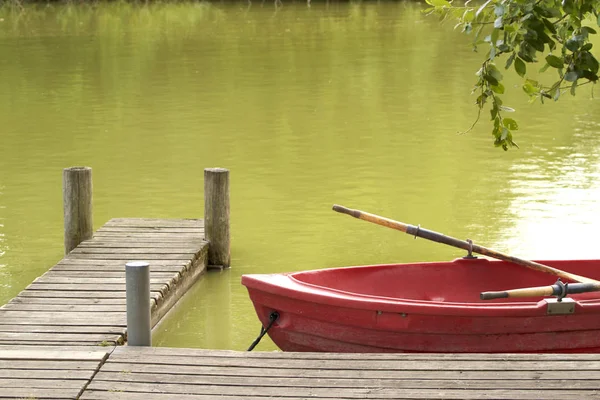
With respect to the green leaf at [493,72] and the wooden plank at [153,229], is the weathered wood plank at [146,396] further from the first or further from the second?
the wooden plank at [153,229]

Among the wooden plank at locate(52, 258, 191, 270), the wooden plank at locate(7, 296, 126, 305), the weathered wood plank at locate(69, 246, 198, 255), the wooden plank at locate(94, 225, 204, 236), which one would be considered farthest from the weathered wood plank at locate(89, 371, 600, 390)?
the wooden plank at locate(94, 225, 204, 236)

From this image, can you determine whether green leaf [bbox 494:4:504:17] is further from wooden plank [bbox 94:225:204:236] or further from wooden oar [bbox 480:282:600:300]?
wooden plank [bbox 94:225:204:236]

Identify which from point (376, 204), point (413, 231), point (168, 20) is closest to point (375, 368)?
point (413, 231)

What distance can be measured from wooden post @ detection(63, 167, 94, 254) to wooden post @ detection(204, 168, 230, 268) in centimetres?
94

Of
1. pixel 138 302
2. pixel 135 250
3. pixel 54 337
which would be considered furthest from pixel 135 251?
pixel 138 302

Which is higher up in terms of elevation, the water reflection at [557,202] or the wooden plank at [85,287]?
the wooden plank at [85,287]

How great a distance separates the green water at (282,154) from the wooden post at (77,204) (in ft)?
1.86

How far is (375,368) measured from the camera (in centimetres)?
559

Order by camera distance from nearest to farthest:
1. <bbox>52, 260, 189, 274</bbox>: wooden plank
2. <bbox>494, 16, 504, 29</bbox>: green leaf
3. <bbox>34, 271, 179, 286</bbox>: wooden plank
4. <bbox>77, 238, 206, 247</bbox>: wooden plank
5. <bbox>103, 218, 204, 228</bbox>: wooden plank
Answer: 1. <bbox>494, 16, 504, 29</bbox>: green leaf
2. <bbox>34, 271, 179, 286</bbox>: wooden plank
3. <bbox>52, 260, 189, 274</bbox>: wooden plank
4. <bbox>77, 238, 206, 247</bbox>: wooden plank
5. <bbox>103, 218, 204, 228</bbox>: wooden plank

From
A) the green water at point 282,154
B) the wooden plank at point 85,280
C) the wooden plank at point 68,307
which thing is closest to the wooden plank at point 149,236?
the green water at point 282,154

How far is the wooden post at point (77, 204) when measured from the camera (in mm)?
8422

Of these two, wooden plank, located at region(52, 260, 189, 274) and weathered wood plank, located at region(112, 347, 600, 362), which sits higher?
weathered wood plank, located at region(112, 347, 600, 362)

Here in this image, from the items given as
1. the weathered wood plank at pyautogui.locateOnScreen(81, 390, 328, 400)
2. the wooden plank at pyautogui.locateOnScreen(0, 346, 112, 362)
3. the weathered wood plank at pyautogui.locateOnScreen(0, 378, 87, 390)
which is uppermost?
the weathered wood plank at pyautogui.locateOnScreen(81, 390, 328, 400)

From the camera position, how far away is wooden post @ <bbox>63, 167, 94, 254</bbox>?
8422 mm
